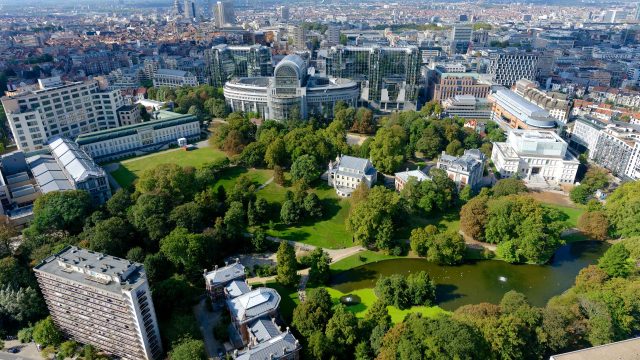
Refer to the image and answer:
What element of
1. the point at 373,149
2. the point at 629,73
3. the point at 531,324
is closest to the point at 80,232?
the point at 373,149

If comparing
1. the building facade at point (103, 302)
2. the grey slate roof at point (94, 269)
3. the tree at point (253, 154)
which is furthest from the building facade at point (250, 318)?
the tree at point (253, 154)

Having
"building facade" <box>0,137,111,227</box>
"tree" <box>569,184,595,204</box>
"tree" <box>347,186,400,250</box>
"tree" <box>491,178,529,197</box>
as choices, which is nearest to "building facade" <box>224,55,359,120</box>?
"building facade" <box>0,137,111,227</box>

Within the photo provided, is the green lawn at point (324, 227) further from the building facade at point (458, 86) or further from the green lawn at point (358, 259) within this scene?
the building facade at point (458, 86)

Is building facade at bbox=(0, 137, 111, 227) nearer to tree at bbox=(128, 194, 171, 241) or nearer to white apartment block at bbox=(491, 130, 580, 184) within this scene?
tree at bbox=(128, 194, 171, 241)

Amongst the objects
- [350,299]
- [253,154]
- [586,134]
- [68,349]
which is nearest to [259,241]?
[350,299]

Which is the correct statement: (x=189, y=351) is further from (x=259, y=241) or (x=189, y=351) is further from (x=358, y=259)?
(x=358, y=259)

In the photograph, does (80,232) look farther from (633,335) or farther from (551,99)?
(551,99)

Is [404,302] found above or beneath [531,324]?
beneath
